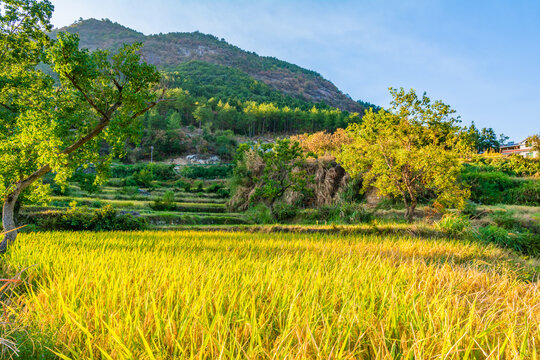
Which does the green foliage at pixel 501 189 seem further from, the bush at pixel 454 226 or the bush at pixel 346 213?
the bush at pixel 454 226

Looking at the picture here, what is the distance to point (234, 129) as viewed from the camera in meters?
83.6

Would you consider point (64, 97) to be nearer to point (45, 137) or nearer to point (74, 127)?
point (74, 127)

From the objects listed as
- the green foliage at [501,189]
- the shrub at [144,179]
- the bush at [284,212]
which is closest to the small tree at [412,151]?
the bush at [284,212]

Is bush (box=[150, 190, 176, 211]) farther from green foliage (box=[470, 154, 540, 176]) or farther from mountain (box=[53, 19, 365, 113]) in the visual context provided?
mountain (box=[53, 19, 365, 113])

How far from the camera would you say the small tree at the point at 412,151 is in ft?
29.1

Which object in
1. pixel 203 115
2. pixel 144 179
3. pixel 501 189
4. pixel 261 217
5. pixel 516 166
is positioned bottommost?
pixel 261 217

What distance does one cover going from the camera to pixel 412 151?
31.2ft

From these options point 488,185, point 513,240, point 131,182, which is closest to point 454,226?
point 513,240

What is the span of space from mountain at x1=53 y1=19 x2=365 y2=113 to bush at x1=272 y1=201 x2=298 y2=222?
109 metres

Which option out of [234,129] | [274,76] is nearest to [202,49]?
[274,76]

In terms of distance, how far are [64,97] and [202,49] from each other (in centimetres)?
17169

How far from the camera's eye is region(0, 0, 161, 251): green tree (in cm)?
486

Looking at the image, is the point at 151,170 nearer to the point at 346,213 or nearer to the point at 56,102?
the point at 346,213

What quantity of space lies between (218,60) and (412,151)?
6023 inches
